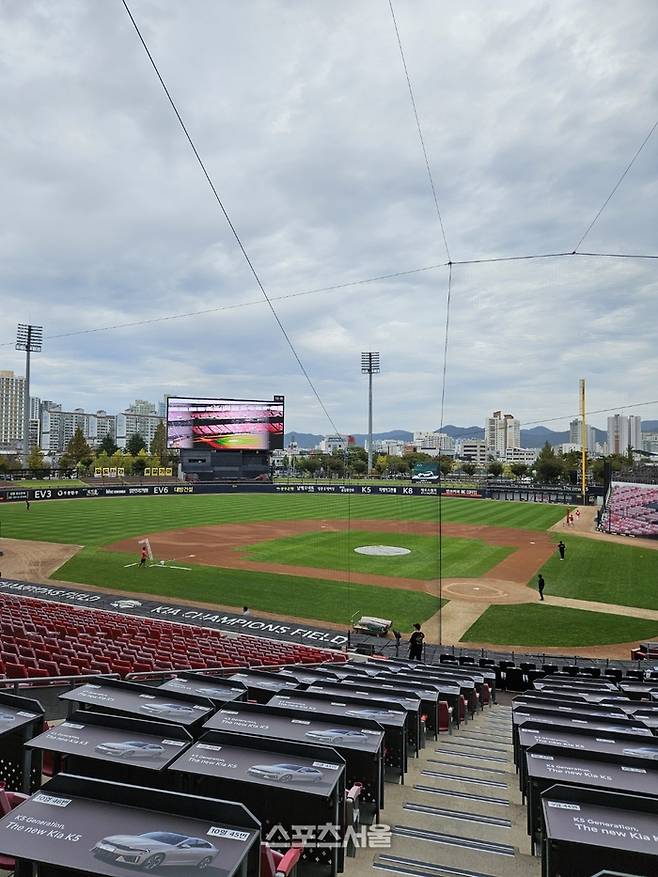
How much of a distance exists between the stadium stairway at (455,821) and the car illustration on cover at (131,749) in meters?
1.52

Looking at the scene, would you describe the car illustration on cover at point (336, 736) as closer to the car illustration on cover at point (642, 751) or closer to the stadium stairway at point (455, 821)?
the stadium stairway at point (455, 821)

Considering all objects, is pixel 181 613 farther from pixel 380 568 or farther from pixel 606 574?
pixel 606 574

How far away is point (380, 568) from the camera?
99.4 feet

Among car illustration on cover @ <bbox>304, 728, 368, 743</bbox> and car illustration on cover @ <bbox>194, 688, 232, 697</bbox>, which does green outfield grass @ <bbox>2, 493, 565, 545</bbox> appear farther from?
car illustration on cover @ <bbox>304, 728, 368, 743</bbox>

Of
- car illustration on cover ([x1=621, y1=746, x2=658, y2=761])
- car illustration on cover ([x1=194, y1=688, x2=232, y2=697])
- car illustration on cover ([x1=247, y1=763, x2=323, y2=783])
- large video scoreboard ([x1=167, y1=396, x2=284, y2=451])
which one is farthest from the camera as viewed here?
large video scoreboard ([x1=167, y1=396, x2=284, y2=451])

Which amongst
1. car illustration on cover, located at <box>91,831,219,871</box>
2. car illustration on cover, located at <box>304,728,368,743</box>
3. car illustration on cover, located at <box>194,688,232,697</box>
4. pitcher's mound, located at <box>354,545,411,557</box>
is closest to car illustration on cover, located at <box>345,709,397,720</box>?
car illustration on cover, located at <box>304,728,368,743</box>

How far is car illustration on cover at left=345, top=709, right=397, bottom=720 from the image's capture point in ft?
17.3

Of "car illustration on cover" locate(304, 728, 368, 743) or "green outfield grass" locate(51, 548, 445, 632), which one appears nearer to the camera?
"car illustration on cover" locate(304, 728, 368, 743)

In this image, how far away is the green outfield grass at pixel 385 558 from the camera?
30213 millimetres

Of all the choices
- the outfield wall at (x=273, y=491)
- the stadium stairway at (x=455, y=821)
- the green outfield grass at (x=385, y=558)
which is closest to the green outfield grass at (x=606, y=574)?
the green outfield grass at (x=385, y=558)

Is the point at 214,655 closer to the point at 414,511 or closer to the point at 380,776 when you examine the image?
the point at 380,776

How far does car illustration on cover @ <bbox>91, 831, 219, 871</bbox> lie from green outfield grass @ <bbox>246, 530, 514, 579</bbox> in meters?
26.4

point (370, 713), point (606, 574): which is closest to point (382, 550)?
point (606, 574)

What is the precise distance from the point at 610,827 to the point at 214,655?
35.3 feet
